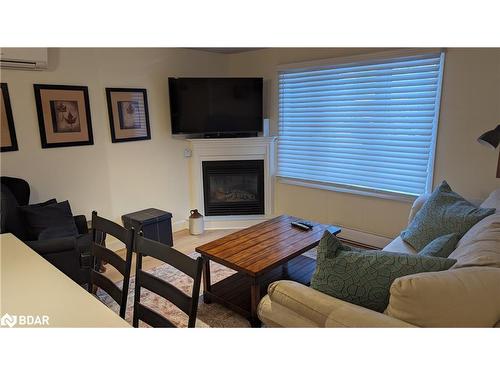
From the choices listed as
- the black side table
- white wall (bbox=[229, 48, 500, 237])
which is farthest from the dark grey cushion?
white wall (bbox=[229, 48, 500, 237])

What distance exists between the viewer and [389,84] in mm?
3283

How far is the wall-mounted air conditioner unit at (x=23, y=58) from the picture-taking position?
8.65 feet

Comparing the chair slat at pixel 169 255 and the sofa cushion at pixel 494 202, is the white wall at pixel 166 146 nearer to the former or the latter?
the sofa cushion at pixel 494 202

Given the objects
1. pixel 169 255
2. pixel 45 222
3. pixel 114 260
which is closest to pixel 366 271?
pixel 169 255

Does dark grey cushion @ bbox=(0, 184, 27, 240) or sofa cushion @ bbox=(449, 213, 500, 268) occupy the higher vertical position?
sofa cushion @ bbox=(449, 213, 500, 268)

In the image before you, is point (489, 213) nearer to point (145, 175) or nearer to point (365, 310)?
point (365, 310)

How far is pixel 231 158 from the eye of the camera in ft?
14.1

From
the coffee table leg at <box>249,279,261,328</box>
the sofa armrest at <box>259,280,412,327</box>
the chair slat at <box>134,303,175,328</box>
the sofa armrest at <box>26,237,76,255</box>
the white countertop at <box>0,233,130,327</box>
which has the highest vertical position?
the white countertop at <box>0,233,130,327</box>

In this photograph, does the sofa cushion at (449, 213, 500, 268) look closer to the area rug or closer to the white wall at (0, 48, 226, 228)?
the area rug

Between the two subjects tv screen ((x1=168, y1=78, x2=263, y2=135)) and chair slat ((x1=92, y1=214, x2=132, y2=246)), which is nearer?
chair slat ((x1=92, y1=214, x2=132, y2=246))

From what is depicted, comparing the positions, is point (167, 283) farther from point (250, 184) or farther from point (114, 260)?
point (250, 184)

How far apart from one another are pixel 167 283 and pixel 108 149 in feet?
8.75

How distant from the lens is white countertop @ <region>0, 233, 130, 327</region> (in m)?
1.11

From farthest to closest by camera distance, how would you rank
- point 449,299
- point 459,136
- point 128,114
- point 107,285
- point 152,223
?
point 128,114, point 152,223, point 459,136, point 107,285, point 449,299
